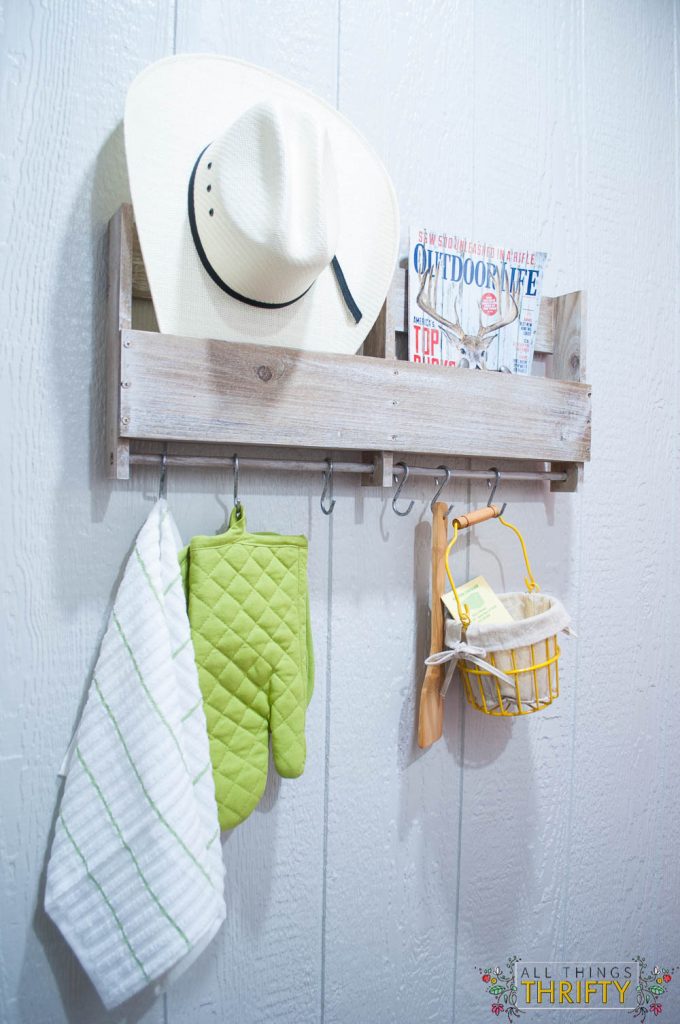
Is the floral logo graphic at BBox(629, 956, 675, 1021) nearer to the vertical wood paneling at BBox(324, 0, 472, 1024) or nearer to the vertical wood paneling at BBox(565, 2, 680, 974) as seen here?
the vertical wood paneling at BBox(565, 2, 680, 974)

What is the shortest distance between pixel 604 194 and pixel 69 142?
83cm

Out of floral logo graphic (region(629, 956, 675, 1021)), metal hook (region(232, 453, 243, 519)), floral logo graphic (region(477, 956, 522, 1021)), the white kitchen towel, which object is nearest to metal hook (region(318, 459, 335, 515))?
metal hook (region(232, 453, 243, 519))

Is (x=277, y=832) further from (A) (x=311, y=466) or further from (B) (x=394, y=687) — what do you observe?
(A) (x=311, y=466)

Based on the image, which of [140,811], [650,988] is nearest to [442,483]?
[140,811]

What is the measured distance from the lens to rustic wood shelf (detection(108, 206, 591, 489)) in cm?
77

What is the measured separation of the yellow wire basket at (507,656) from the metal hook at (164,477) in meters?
0.36

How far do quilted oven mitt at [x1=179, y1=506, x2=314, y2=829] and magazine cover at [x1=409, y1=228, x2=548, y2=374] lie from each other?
0.33 metres

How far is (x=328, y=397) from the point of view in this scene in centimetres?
86

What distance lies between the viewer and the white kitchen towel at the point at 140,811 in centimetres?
73

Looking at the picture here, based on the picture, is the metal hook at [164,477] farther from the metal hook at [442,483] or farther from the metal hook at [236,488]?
the metal hook at [442,483]

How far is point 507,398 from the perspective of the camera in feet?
3.21

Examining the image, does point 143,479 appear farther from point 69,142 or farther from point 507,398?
point 507,398

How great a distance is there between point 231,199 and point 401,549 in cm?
49

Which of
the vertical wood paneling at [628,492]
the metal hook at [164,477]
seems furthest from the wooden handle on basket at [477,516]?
the metal hook at [164,477]
